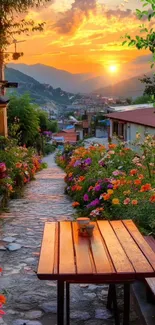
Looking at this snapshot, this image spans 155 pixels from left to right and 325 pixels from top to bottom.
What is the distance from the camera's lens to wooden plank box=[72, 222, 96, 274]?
3181 millimetres

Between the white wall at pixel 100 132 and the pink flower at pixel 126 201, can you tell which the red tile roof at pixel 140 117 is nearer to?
the pink flower at pixel 126 201

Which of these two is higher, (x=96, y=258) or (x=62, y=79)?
(x=62, y=79)

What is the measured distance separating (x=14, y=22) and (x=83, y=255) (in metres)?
12.0

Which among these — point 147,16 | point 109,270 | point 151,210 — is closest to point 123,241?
point 109,270

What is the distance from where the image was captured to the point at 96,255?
3475mm

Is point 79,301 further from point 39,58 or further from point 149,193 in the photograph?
point 39,58

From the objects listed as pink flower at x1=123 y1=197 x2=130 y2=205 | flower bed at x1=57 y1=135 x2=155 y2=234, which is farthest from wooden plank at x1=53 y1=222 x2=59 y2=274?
pink flower at x1=123 y1=197 x2=130 y2=205

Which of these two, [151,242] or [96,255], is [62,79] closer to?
[151,242]

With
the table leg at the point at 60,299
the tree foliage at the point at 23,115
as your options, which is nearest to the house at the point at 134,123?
the tree foliage at the point at 23,115

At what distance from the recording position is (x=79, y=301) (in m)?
4.31

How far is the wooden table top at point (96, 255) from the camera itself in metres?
3.13

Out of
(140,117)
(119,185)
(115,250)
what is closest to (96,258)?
(115,250)

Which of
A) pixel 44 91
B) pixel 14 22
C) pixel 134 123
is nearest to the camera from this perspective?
pixel 14 22

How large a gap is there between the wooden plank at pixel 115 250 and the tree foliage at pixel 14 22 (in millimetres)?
8801
